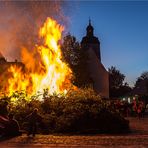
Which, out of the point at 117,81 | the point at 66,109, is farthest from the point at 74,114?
the point at 117,81

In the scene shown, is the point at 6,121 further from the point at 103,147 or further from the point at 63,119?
the point at 103,147

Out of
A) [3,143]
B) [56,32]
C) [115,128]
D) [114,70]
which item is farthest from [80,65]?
[114,70]

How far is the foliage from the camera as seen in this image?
2488 centimetres

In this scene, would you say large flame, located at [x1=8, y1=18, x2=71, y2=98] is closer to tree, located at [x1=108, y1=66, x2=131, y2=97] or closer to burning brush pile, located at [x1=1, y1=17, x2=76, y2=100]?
burning brush pile, located at [x1=1, y1=17, x2=76, y2=100]

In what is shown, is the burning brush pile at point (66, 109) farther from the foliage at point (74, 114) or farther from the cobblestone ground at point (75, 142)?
the cobblestone ground at point (75, 142)

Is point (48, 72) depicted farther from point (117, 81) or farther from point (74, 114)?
point (117, 81)


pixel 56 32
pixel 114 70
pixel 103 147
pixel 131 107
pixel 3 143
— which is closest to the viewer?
pixel 103 147

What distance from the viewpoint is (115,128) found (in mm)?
25422

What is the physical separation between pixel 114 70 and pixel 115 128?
10074 centimetres

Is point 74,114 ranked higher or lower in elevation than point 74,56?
lower

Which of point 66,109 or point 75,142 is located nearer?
point 75,142

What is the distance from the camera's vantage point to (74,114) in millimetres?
25312

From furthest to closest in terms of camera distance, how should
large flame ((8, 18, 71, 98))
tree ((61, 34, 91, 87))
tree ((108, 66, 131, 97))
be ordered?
tree ((108, 66, 131, 97)) → tree ((61, 34, 91, 87)) → large flame ((8, 18, 71, 98))

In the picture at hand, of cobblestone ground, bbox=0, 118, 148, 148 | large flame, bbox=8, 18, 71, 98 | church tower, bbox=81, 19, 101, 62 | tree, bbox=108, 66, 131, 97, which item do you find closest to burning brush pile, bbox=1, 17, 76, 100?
large flame, bbox=8, 18, 71, 98
